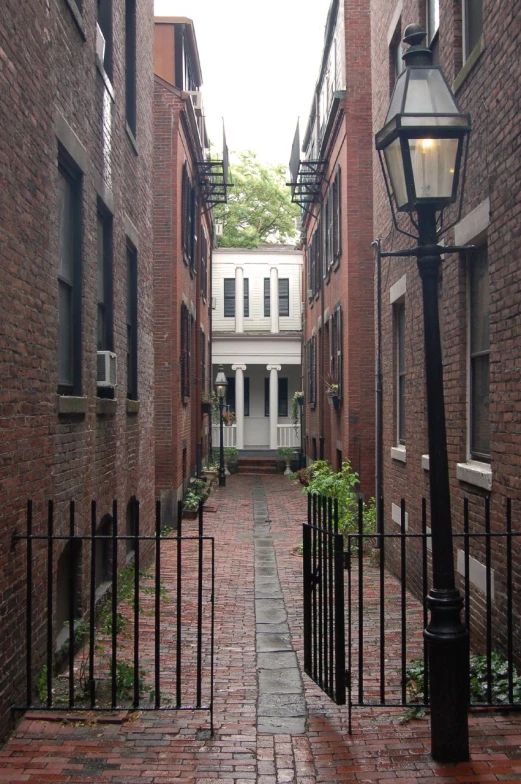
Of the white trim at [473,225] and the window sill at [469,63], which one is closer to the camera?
the white trim at [473,225]

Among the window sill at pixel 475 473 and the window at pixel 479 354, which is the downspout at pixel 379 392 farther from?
the window sill at pixel 475 473

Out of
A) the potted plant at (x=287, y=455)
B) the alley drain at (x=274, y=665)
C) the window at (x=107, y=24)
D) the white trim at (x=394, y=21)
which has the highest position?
the white trim at (x=394, y=21)

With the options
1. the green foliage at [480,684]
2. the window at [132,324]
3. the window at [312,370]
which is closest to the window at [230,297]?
the window at [312,370]

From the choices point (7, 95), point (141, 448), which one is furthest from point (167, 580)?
point (7, 95)

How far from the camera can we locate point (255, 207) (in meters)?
46.8

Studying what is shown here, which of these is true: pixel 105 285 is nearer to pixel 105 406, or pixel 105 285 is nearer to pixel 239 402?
pixel 105 406

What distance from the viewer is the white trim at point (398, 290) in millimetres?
10188

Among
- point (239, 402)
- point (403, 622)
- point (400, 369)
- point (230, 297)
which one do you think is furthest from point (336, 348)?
point (230, 297)

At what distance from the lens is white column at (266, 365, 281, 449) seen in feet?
108

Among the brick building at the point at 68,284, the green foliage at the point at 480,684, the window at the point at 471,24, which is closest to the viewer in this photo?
the brick building at the point at 68,284

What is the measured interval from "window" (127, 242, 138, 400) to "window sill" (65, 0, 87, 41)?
3784 mm

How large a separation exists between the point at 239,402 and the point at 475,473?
26932 millimetres

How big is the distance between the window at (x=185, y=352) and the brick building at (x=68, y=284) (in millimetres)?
6497

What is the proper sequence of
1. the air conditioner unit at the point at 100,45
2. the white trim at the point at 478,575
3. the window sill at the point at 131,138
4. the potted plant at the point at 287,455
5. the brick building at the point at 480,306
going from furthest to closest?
the potted plant at the point at 287,455
the window sill at the point at 131,138
the air conditioner unit at the point at 100,45
the white trim at the point at 478,575
the brick building at the point at 480,306
